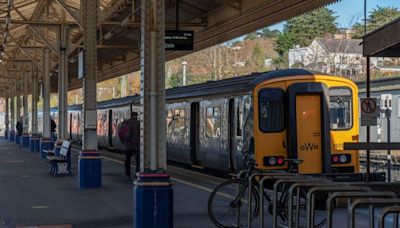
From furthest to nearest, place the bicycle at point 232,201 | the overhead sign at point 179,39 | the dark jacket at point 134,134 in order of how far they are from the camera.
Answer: the dark jacket at point 134,134
the overhead sign at point 179,39
the bicycle at point 232,201

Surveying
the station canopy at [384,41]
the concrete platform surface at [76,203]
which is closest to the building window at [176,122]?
the concrete platform surface at [76,203]


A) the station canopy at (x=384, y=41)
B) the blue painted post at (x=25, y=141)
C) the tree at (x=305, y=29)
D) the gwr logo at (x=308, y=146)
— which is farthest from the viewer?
the tree at (x=305, y=29)

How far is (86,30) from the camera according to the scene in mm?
14914

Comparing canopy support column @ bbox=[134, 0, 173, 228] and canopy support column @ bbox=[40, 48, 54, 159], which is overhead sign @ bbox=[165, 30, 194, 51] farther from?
canopy support column @ bbox=[40, 48, 54, 159]

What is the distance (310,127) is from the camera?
44.4ft

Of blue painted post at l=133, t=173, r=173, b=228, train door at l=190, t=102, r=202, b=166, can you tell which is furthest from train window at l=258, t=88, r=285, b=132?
blue painted post at l=133, t=173, r=173, b=228

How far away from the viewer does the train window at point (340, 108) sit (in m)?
13.8

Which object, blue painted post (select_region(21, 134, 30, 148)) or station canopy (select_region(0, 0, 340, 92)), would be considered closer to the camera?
station canopy (select_region(0, 0, 340, 92))

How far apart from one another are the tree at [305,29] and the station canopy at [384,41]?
6192 cm

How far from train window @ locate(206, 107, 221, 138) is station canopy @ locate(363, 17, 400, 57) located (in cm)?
804

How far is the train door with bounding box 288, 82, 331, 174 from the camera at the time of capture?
44.0 ft

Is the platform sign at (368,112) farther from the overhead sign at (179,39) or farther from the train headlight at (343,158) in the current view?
the overhead sign at (179,39)

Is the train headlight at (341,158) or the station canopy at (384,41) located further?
the train headlight at (341,158)

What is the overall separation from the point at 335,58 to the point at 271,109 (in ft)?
115
